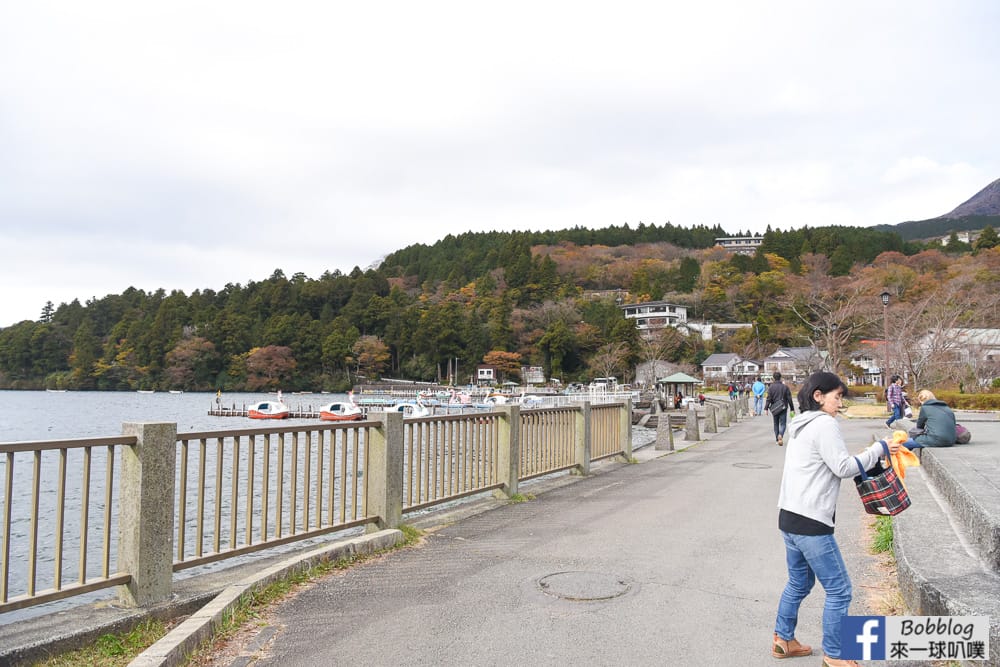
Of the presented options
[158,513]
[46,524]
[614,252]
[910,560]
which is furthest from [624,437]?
[614,252]

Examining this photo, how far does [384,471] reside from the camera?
21.9 ft

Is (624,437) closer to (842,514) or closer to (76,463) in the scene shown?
(842,514)

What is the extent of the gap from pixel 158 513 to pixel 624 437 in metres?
9.69

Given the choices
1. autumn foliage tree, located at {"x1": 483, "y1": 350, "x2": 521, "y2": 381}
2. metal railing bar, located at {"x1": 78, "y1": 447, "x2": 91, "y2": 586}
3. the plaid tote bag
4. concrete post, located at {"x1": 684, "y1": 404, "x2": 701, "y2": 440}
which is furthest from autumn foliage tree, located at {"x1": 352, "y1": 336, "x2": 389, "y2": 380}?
the plaid tote bag

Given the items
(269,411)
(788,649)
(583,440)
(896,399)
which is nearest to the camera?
(788,649)

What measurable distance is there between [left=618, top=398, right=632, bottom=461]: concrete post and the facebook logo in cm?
902

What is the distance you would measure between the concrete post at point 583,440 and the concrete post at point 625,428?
1.97 metres

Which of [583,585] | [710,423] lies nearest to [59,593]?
[583,585]

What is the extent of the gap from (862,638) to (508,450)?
5.41 meters

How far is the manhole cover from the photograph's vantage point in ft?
16.4

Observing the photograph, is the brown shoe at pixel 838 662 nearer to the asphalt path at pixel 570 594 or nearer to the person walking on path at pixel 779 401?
the asphalt path at pixel 570 594

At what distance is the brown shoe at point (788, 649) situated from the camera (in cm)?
387

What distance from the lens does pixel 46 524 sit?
17.6 metres

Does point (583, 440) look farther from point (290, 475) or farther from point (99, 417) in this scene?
point (99, 417)
